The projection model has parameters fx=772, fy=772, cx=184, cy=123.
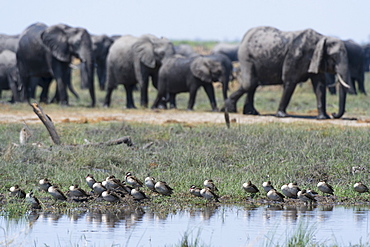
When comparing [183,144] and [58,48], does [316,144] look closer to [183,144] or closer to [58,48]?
[183,144]

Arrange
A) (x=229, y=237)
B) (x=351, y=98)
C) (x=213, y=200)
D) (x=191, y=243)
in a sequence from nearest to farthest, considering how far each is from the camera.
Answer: (x=191, y=243) < (x=229, y=237) < (x=213, y=200) < (x=351, y=98)

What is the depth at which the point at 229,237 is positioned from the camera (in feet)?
28.0

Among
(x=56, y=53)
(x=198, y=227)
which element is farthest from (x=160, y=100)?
(x=198, y=227)

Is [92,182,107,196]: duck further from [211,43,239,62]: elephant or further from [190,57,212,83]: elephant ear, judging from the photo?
[211,43,239,62]: elephant

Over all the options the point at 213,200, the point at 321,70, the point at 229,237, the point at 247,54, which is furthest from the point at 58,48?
the point at 229,237

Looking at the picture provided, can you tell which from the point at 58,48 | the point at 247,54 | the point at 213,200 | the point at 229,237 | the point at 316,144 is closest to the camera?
the point at 229,237

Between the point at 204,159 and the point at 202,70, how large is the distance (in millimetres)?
11335

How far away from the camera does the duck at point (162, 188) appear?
1029cm

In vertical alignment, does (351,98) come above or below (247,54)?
below

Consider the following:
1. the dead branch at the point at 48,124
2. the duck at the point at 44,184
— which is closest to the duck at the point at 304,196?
the duck at the point at 44,184

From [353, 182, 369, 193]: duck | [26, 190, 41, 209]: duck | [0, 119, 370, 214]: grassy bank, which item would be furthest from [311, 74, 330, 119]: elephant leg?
[26, 190, 41, 209]: duck

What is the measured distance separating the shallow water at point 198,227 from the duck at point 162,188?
0.49 meters

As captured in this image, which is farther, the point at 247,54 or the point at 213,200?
the point at 247,54

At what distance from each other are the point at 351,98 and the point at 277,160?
1671 cm
